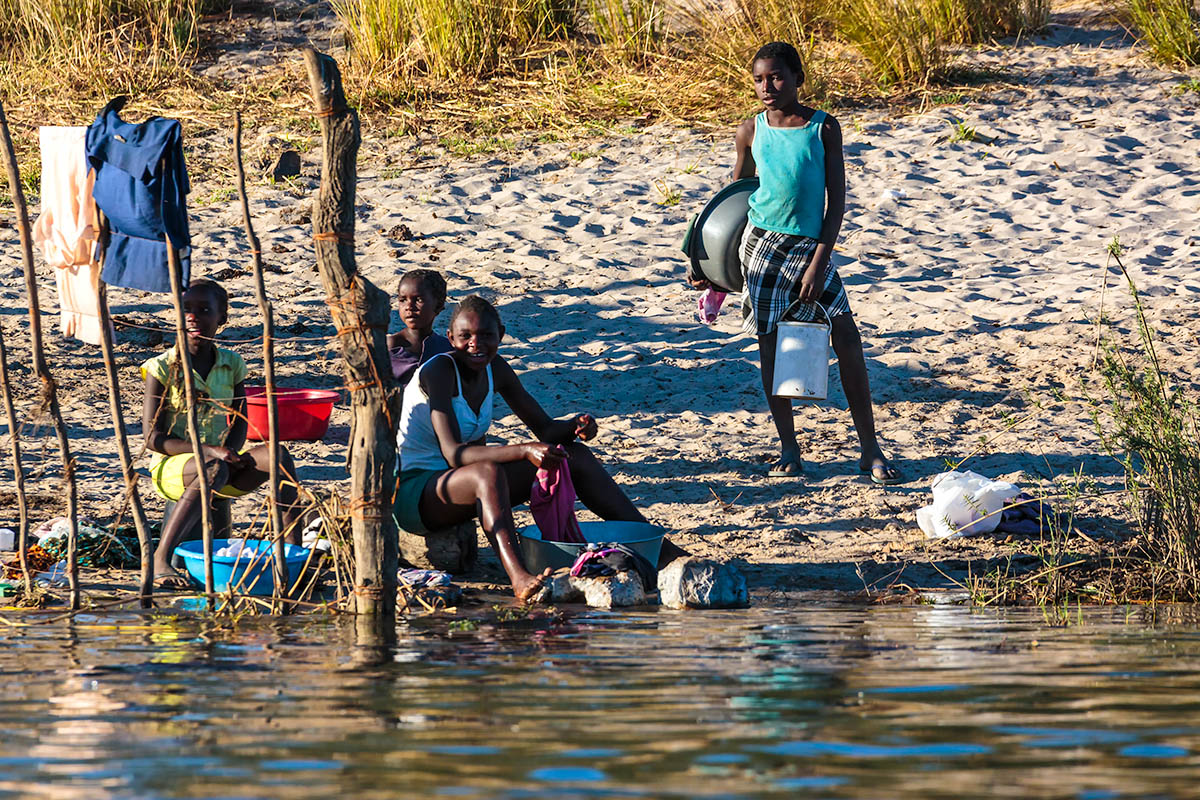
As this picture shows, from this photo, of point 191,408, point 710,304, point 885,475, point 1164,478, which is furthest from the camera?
point 710,304

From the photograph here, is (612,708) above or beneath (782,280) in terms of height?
beneath

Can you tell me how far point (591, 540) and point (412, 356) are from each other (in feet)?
4.02

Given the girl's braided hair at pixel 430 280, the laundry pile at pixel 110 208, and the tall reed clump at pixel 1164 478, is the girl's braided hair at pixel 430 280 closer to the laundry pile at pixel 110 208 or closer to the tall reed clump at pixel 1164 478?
the laundry pile at pixel 110 208

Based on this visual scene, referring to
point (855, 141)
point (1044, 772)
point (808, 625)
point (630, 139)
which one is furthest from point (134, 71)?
point (1044, 772)

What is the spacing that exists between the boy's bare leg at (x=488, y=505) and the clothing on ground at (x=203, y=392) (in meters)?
0.91

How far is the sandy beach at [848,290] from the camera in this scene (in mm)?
7301

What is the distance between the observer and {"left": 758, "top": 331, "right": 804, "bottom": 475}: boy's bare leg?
7367 millimetres

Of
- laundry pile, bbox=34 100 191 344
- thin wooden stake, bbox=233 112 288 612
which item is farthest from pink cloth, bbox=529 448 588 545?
laundry pile, bbox=34 100 191 344

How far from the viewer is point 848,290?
9.73 meters

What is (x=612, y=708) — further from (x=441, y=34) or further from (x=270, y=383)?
(x=441, y=34)

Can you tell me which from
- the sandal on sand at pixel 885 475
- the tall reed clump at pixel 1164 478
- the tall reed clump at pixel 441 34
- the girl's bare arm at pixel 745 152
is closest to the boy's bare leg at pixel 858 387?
the sandal on sand at pixel 885 475

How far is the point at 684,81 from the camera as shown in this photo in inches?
499

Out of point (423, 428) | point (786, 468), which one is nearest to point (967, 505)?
point (786, 468)

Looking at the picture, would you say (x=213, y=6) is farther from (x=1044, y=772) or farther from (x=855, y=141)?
(x=1044, y=772)
